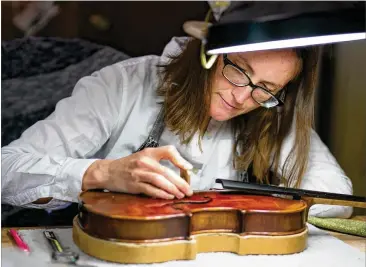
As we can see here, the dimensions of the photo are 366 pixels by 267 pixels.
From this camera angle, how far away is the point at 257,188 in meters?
1.04

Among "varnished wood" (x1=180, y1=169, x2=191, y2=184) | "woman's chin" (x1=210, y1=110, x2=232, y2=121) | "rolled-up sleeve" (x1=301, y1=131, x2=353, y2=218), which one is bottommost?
"rolled-up sleeve" (x1=301, y1=131, x2=353, y2=218)

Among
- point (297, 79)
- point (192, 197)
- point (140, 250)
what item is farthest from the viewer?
point (297, 79)

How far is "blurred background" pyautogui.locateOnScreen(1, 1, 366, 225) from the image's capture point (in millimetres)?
1013

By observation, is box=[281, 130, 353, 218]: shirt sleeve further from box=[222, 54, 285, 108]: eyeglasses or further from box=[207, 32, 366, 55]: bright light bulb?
box=[207, 32, 366, 55]: bright light bulb

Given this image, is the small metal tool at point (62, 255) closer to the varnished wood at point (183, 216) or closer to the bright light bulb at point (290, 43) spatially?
the varnished wood at point (183, 216)

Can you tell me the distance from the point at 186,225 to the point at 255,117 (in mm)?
346

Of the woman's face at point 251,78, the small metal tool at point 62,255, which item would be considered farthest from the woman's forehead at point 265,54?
the small metal tool at point 62,255

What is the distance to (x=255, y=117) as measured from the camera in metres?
1.13

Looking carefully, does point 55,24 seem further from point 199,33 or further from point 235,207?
point 235,207

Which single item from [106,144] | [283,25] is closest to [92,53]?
[106,144]

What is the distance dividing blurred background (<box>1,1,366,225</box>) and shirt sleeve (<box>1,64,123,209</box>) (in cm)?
3

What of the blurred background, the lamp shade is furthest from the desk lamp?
the blurred background

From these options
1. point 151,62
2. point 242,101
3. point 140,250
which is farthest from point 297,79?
point 140,250

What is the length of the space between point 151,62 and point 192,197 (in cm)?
31
